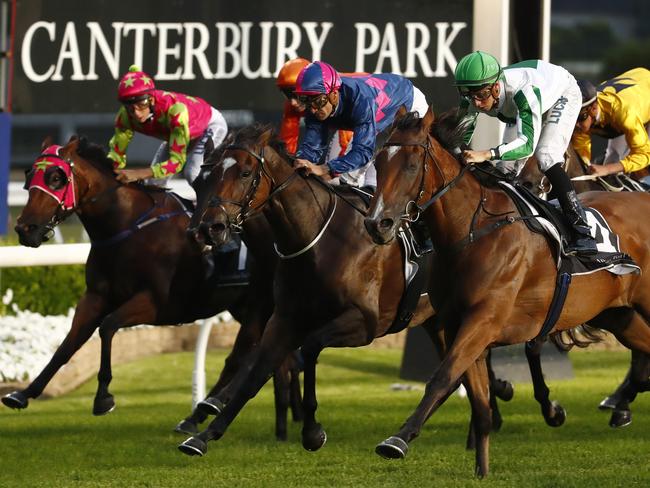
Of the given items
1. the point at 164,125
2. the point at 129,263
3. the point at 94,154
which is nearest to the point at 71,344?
the point at 129,263

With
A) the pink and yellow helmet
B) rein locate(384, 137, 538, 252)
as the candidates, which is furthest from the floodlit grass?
the pink and yellow helmet

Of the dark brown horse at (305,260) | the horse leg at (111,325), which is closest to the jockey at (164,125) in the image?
the horse leg at (111,325)

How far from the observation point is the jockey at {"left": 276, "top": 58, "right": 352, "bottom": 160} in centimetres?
745

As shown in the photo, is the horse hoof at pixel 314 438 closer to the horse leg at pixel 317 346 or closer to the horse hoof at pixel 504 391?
the horse leg at pixel 317 346

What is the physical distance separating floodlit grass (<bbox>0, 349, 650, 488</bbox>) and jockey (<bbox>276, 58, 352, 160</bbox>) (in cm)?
145

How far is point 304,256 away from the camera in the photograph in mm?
6754

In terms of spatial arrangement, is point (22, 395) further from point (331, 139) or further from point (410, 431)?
point (410, 431)

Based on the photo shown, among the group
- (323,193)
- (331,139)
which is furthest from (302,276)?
(331,139)

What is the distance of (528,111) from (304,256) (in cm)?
113

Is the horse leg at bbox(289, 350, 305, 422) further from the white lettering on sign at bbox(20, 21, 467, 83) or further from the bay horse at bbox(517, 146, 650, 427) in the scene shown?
the white lettering on sign at bbox(20, 21, 467, 83)

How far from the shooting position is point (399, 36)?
9992mm

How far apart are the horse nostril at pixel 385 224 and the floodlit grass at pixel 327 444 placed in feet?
3.68

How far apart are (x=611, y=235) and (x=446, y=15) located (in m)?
3.37

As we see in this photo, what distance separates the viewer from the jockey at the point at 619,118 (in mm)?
7891
